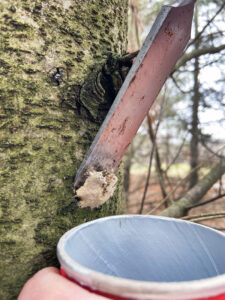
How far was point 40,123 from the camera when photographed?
549mm

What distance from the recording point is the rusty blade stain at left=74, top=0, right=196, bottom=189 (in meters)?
0.51

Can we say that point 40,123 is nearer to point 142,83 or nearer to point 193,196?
point 142,83

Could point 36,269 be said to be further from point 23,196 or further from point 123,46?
point 123,46

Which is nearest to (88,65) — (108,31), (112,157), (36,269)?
(108,31)

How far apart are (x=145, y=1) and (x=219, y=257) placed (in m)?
2.44

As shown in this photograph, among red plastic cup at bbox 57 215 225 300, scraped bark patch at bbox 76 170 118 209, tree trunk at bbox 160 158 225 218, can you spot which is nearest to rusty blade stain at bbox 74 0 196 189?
scraped bark patch at bbox 76 170 118 209

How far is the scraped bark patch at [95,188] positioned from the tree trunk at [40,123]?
26 mm

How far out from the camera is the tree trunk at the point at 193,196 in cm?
126

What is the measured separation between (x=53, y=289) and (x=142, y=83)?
1.38 feet

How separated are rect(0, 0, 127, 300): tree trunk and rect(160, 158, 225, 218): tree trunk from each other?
727 millimetres

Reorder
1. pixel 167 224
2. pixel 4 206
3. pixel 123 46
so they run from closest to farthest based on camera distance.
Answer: pixel 4 206 < pixel 167 224 < pixel 123 46

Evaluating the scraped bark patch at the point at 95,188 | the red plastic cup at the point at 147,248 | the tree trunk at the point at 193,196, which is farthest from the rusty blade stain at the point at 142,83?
the tree trunk at the point at 193,196

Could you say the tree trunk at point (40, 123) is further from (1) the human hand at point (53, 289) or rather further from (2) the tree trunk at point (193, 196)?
(2) the tree trunk at point (193, 196)

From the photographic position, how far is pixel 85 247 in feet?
1.79
